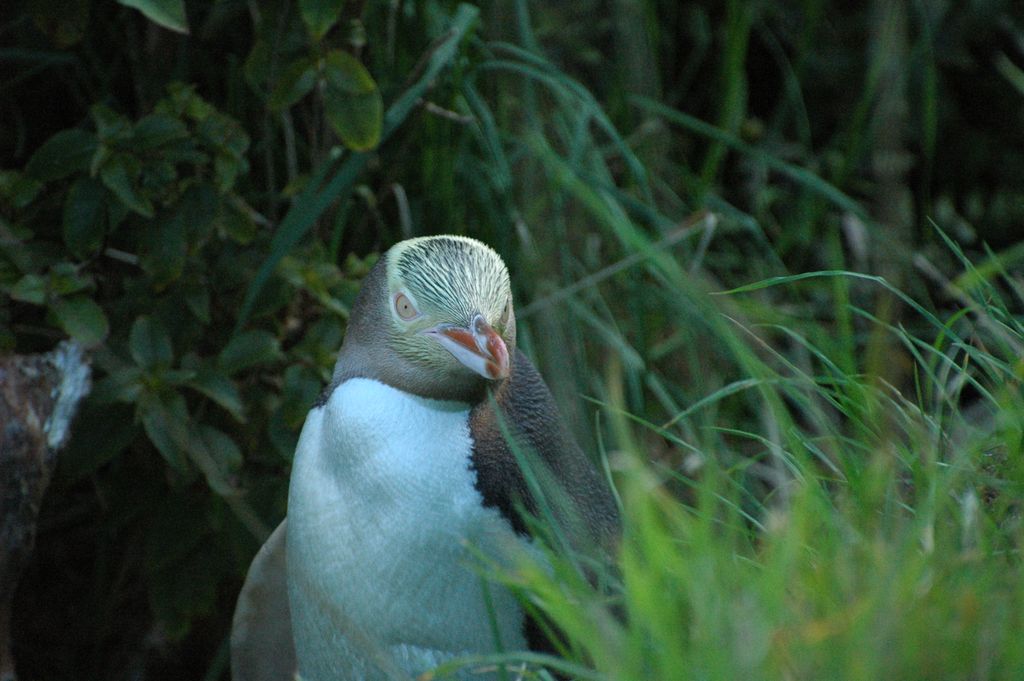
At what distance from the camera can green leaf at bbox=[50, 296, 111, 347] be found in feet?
6.02

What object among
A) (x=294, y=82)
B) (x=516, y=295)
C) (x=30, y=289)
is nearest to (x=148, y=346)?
(x=30, y=289)

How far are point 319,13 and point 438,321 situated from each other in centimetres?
68

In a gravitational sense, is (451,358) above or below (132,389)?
above

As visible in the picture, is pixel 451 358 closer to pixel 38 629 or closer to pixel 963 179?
pixel 38 629

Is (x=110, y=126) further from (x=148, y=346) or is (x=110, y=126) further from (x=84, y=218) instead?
(x=148, y=346)

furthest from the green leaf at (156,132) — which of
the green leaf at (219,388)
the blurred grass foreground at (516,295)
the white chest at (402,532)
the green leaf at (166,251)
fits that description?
the white chest at (402,532)

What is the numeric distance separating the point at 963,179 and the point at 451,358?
2.61 meters

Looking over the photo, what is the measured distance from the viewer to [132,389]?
75.2 inches

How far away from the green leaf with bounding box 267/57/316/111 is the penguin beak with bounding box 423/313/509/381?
27.6 inches

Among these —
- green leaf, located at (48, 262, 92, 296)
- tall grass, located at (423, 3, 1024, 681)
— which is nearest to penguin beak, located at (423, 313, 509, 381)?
tall grass, located at (423, 3, 1024, 681)

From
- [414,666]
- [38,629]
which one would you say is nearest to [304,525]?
[414,666]

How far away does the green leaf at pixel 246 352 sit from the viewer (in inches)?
77.7

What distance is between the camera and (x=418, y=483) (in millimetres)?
1471

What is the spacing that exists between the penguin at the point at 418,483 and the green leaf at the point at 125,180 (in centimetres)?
48
